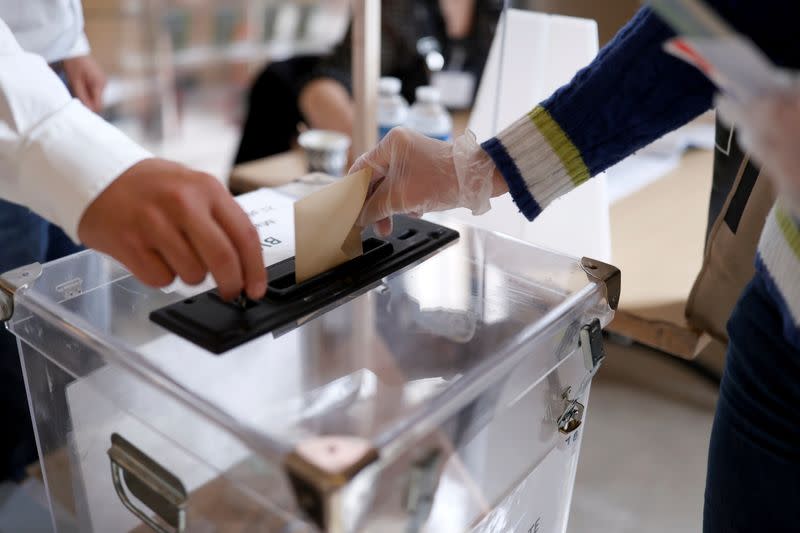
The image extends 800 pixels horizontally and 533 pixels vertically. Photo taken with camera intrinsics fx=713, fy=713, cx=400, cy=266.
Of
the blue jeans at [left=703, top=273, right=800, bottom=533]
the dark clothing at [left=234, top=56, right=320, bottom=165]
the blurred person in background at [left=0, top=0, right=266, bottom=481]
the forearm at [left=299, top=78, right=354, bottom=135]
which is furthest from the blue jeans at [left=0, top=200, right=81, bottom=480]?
the dark clothing at [left=234, top=56, right=320, bottom=165]

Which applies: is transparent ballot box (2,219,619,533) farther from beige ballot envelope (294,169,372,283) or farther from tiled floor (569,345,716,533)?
tiled floor (569,345,716,533)

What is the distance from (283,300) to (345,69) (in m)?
1.41

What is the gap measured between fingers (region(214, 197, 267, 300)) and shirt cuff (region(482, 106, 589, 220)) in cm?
24

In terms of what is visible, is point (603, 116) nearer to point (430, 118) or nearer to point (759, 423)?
point (759, 423)

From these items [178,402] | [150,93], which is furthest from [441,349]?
[150,93]

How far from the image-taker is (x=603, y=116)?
1.97 feet

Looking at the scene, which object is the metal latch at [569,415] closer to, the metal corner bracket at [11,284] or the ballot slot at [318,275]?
the ballot slot at [318,275]

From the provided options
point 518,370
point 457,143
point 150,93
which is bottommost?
point 150,93

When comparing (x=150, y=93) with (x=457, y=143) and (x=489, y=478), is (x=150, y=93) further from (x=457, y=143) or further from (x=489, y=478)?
(x=489, y=478)

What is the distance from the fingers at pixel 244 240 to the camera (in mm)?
492

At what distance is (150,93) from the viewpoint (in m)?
2.95

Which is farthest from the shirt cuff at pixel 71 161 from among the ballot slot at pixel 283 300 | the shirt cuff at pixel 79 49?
the shirt cuff at pixel 79 49

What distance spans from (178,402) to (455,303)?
243 millimetres

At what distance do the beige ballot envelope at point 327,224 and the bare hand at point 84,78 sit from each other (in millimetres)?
555
